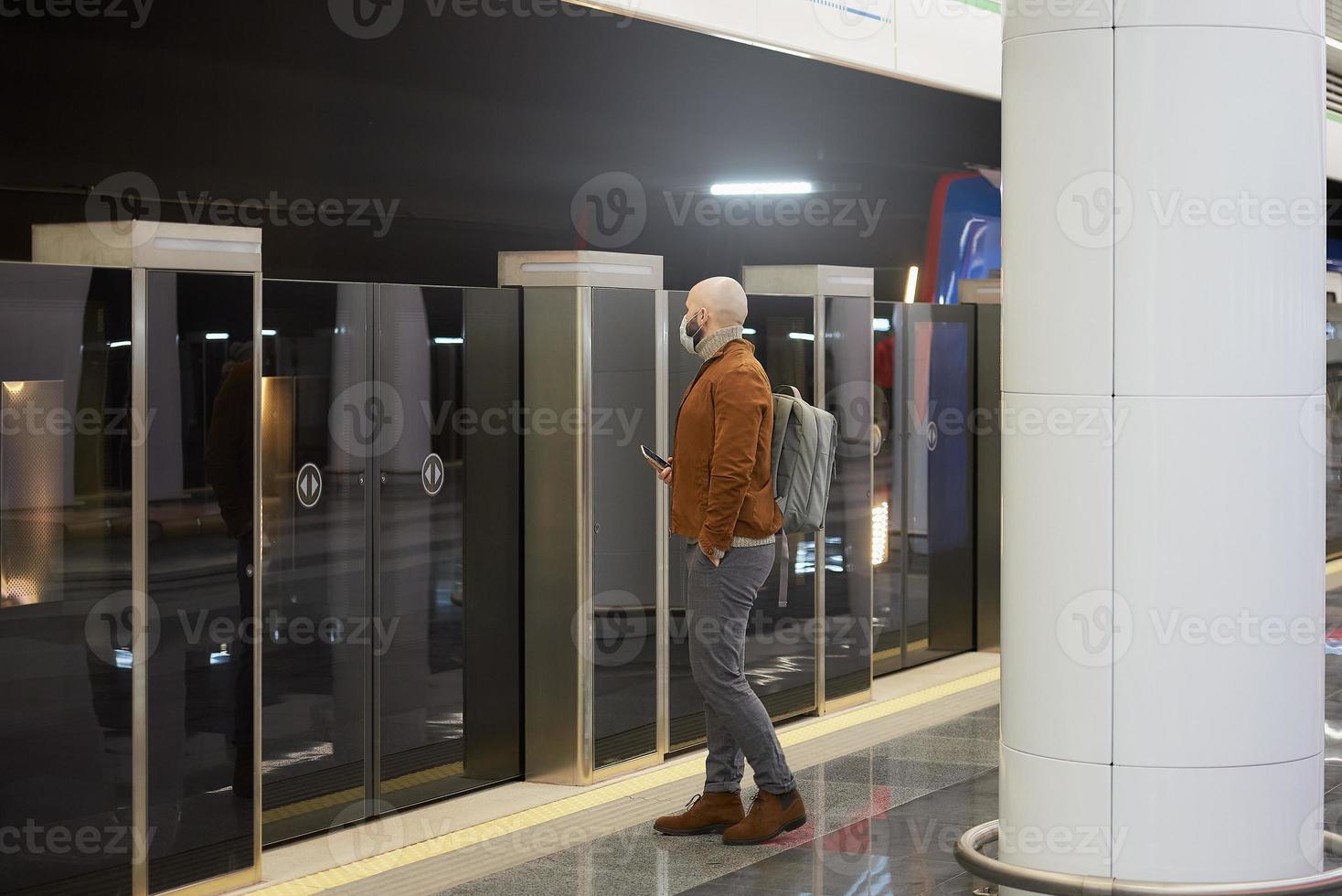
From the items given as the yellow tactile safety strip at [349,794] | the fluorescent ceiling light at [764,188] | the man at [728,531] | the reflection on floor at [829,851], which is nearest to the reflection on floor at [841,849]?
the reflection on floor at [829,851]

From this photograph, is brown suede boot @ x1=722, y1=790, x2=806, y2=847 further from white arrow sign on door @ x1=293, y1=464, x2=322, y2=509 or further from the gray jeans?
white arrow sign on door @ x1=293, y1=464, x2=322, y2=509

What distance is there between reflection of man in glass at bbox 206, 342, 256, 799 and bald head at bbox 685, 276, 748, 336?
51.5 inches

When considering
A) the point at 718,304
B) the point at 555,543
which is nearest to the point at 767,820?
the point at 555,543

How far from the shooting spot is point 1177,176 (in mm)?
3230

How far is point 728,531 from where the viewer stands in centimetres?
421

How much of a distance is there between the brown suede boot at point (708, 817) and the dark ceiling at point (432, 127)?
2.59 meters

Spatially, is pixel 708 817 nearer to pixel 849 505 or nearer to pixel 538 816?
pixel 538 816

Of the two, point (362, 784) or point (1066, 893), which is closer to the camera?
point (1066, 893)

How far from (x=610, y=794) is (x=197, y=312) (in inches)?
83.6

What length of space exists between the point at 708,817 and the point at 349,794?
1175mm

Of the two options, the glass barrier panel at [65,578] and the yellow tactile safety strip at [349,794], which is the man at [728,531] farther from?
the glass barrier panel at [65,578]

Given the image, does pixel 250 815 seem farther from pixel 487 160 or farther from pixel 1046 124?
pixel 487 160

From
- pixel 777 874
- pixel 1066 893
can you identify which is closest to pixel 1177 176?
pixel 1066 893

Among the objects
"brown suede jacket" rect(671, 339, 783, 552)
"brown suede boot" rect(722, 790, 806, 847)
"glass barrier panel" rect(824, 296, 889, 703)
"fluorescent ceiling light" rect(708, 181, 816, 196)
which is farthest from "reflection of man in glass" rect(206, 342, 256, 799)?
"fluorescent ceiling light" rect(708, 181, 816, 196)
